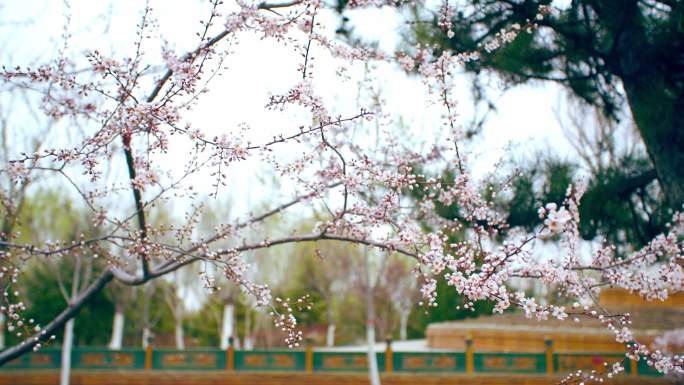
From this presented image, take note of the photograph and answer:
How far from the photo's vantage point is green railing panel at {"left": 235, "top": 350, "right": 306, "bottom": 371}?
10.3 meters

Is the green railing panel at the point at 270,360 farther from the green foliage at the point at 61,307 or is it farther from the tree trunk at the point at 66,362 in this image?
the green foliage at the point at 61,307

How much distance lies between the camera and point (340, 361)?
10297 millimetres

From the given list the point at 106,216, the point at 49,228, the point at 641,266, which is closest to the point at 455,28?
the point at 641,266

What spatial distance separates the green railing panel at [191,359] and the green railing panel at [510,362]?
4.02 m

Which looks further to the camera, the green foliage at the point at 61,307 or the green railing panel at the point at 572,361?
the green foliage at the point at 61,307

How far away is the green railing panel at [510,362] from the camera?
384 inches

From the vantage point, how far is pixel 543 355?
977 centimetres

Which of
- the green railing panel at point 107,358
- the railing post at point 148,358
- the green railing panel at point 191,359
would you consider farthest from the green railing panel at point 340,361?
the green railing panel at point 107,358

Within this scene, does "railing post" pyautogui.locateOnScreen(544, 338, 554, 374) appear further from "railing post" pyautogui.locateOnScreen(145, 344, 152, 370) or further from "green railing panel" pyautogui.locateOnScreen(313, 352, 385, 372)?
"railing post" pyautogui.locateOnScreen(145, 344, 152, 370)

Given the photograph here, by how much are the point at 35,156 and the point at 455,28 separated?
10.1ft

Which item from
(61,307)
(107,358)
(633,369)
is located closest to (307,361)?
(107,358)

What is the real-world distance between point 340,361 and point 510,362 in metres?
2.60

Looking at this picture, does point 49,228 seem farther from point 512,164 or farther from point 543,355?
point 512,164

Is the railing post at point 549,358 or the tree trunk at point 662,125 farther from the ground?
the tree trunk at point 662,125
